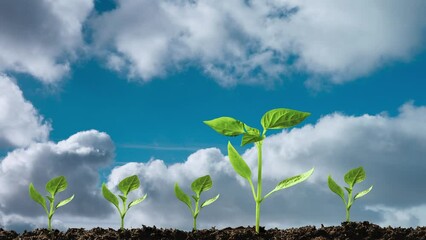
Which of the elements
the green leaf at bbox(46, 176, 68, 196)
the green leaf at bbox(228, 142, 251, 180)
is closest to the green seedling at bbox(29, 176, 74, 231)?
the green leaf at bbox(46, 176, 68, 196)

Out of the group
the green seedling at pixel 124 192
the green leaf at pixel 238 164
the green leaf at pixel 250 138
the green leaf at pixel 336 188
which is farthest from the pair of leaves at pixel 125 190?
the green leaf at pixel 336 188

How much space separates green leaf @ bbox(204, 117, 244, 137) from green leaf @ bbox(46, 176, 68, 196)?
5.63 feet

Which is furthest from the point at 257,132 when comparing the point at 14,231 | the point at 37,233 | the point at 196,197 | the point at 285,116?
the point at 14,231

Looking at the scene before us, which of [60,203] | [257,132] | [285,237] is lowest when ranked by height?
[285,237]

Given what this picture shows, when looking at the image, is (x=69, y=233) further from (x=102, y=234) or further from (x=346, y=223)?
(x=346, y=223)

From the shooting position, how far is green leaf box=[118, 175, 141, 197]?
5.09m

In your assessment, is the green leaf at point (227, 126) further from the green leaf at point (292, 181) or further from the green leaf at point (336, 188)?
the green leaf at point (336, 188)

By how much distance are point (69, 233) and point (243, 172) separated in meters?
1.75

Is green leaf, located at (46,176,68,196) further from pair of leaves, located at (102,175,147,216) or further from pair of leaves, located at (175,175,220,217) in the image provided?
pair of leaves, located at (175,175,220,217)

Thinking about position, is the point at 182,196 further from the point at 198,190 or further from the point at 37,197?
the point at 37,197

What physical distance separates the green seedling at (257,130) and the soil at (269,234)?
0.28 meters

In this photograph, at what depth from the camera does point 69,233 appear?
515 centimetres

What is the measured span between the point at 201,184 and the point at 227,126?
2.63 ft

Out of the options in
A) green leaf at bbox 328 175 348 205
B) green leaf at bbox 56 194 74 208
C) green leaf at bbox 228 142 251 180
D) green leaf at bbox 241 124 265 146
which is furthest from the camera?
green leaf at bbox 56 194 74 208
